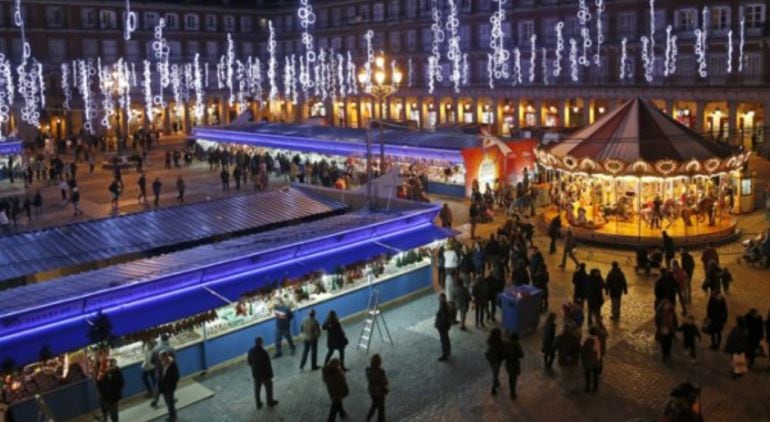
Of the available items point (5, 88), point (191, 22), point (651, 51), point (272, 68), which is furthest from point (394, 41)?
point (5, 88)

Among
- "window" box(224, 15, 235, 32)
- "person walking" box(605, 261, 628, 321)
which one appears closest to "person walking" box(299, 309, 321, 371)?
"person walking" box(605, 261, 628, 321)

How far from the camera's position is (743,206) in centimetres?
2698

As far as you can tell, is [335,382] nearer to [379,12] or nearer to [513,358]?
[513,358]

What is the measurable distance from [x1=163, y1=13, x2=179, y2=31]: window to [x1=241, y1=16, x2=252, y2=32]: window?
7299 mm

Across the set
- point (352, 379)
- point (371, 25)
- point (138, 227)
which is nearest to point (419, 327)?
point (352, 379)

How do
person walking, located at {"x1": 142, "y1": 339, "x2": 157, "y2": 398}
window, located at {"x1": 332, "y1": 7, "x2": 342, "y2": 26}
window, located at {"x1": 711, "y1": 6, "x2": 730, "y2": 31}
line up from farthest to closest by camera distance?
window, located at {"x1": 332, "y1": 7, "x2": 342, "y2": 26} < window, located at {"x1": 711, "y1": 6, "x2": 730, "y2": 31} < person walking, located at {"x1": 142, "y1": 339, "x2": 157, "y2": 398}

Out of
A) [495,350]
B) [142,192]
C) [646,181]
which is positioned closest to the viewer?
[495,350]

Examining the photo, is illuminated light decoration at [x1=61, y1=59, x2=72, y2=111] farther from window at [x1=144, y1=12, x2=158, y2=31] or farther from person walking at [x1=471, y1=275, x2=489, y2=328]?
person walking at [x1=471, y1=275, x2=489, y2=328]

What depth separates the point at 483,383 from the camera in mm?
13469

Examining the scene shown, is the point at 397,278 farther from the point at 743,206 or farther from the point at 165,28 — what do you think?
the point at 165,28

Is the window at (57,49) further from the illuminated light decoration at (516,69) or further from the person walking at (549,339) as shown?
the person walking at (549,339)

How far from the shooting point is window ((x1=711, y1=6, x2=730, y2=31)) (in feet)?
143

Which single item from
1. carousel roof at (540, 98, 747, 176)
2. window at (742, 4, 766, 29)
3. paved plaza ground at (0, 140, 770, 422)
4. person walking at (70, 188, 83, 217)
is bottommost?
paved plaza ground at (0, 140, 770, 422)

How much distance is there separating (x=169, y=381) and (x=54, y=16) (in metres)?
55.9
